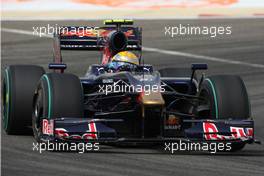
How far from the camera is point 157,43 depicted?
2883 cm

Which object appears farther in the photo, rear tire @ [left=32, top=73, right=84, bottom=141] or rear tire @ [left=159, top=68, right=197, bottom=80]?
rear tire @ [left=159, top=68, right=197, bottom=80]

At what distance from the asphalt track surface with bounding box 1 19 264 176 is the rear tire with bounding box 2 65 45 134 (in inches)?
7.0

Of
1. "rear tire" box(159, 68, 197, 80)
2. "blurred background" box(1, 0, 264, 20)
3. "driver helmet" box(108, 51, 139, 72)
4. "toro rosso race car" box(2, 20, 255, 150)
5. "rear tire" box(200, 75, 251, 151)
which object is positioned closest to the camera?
"toro rosso race car" box(2, 20, 255, 150)

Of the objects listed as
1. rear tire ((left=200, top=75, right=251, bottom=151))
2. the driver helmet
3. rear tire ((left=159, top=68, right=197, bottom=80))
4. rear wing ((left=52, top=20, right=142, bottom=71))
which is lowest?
rear tire ((left=200, top=75, right=251, bottom=151))

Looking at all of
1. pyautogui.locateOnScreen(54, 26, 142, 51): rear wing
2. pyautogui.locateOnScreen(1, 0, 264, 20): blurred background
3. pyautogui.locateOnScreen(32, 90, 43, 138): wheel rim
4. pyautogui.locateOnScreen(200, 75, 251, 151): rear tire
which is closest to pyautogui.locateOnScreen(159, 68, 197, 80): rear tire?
pyautogui.locateOnScreen(54, 26, 142, 51): rear wing

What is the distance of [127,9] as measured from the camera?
35.8m

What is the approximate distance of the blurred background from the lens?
114ft

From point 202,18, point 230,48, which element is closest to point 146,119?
point 230,48

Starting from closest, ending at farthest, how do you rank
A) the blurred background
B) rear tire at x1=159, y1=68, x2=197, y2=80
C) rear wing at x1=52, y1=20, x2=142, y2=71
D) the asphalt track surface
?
the asphalt track surface → rear tire at x1=159, y1=68, x2=197, y2=80 → rear wing at x1=52, y1=20, x2=142, y2=71 → the blurred background

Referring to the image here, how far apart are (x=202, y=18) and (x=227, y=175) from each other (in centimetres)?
2253

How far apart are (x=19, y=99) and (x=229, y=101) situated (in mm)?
2864

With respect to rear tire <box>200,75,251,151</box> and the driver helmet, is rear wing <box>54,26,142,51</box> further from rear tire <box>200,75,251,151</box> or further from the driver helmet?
rear tire <box>200,75,251,151</box>

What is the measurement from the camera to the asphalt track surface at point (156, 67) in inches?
486

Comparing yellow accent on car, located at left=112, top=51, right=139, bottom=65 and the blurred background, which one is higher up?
the blurred background
